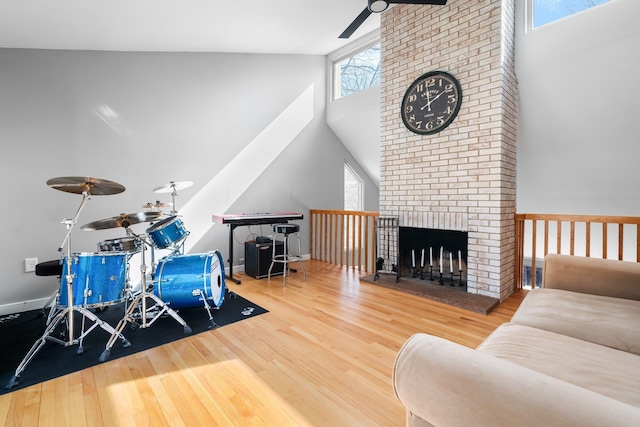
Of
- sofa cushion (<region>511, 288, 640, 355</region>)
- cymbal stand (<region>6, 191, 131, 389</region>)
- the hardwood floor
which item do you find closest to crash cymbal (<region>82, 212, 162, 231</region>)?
cymbal stand (<region>6, 191, 131, 389</region>)

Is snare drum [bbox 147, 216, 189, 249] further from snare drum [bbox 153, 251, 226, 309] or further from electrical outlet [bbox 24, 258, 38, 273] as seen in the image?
electrical outlet [bbox 24, 258, 38, 273]

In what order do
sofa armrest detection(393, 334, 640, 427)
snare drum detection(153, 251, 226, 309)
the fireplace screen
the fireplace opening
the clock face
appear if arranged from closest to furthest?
sofa armrest detection(393, 334, 640, 427) < snare drum detection(153, 251, 226, 309) < the clock face < the fireplace opening < the fireplace screen

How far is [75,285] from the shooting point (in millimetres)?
2125

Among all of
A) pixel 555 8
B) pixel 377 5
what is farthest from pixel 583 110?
pixel 377 5

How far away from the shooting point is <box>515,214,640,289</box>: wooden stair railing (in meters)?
3.01

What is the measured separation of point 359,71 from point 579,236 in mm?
3932

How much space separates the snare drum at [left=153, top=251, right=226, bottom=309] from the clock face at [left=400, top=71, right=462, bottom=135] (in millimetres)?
2784

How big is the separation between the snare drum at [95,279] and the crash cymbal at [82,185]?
0.45 metres

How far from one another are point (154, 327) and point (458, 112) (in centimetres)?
363

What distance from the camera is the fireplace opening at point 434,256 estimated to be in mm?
3531

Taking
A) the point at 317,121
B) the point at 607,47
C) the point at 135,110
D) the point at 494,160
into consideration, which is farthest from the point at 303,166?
the point at 607,47

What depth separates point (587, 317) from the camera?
4.93ft

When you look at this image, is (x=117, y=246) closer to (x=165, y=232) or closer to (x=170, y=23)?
(x=165, y=232)

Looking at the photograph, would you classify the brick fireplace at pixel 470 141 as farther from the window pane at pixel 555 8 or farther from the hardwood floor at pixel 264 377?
the hardwood floor at pixel 264 377
